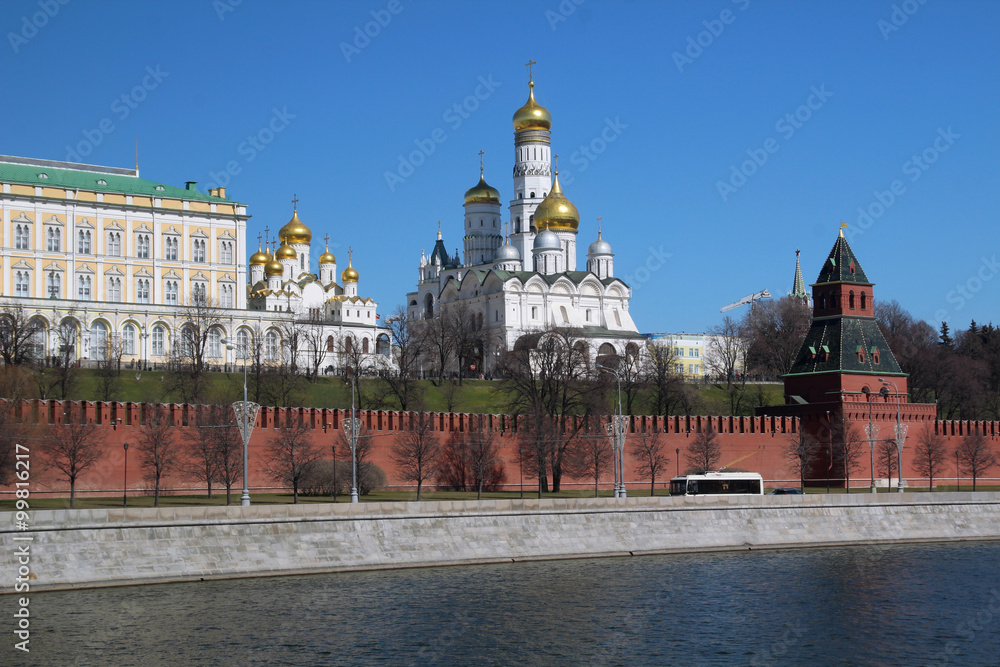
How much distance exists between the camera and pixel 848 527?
135 ft

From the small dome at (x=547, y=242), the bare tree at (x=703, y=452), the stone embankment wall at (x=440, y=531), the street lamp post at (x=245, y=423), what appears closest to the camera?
the stone embankment wall at (x=440, y=531)

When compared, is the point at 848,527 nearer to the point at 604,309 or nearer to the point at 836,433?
the point at 836,433

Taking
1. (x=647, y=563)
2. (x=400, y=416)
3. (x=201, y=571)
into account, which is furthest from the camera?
(x=400, y=416)

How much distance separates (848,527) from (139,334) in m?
47.4

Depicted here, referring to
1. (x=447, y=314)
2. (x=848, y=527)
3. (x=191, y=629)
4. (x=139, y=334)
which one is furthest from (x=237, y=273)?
(x=191, y=629)

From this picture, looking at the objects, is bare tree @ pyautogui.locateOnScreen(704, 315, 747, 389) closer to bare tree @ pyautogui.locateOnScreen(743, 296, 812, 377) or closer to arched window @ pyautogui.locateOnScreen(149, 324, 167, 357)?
bare tree @ pyautogui.locateOnScreen(743, 296, 812, 377)

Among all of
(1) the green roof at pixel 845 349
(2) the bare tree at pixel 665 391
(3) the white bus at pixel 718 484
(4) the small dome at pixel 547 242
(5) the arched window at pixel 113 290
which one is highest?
(4) the small dome at pixel 547 242

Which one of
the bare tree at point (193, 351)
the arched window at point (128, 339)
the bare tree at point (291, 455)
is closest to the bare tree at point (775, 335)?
the bare tree at point (193, 351)

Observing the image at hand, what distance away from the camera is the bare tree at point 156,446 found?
4169cm

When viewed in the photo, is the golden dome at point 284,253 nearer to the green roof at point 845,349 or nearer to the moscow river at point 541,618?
the green roof at point 845,349

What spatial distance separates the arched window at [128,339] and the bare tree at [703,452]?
35.7 metres

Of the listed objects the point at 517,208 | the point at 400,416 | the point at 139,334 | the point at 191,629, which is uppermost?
the point at 517,208

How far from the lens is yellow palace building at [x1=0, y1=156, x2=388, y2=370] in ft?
245

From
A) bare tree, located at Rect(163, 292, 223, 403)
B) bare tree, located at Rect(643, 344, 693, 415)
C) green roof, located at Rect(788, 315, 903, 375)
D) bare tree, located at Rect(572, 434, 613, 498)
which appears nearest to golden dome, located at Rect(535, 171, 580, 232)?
bare tree, located at Rect(163, 292, 223, 403)
